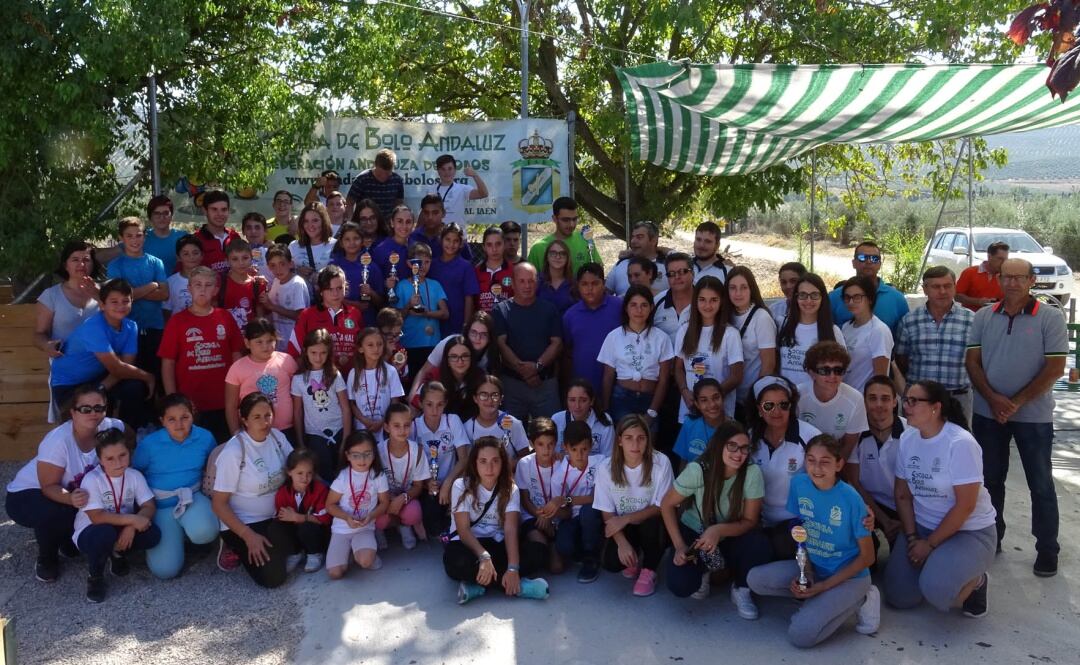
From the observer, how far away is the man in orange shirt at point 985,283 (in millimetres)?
8461

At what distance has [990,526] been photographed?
488 cm

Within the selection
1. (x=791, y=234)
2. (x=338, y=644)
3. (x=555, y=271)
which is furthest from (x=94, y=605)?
(x=791, y=234)

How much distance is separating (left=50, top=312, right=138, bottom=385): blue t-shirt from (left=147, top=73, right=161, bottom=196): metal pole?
5.87 feet

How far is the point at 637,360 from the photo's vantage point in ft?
20.3

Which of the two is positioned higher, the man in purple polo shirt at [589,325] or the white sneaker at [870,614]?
→ the man in purple polo shirt at [589,325]

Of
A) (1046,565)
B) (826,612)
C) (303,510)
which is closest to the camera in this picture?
(826,612)

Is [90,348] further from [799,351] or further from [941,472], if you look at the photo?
[941,472]

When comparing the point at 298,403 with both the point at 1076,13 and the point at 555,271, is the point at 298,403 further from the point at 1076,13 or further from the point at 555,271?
the point at 1076,13

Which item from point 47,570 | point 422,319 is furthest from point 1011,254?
point 47,570

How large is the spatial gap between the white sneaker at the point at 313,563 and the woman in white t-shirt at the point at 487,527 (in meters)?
0.79

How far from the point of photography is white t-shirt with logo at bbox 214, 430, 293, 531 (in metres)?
5.38

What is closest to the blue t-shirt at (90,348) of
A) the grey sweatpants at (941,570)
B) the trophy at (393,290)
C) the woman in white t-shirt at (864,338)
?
the trophy at (393,290)

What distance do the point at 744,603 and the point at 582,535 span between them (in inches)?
37.9

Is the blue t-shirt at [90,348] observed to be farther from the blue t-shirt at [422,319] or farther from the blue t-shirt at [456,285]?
the blue t-shirt at [456,285]
